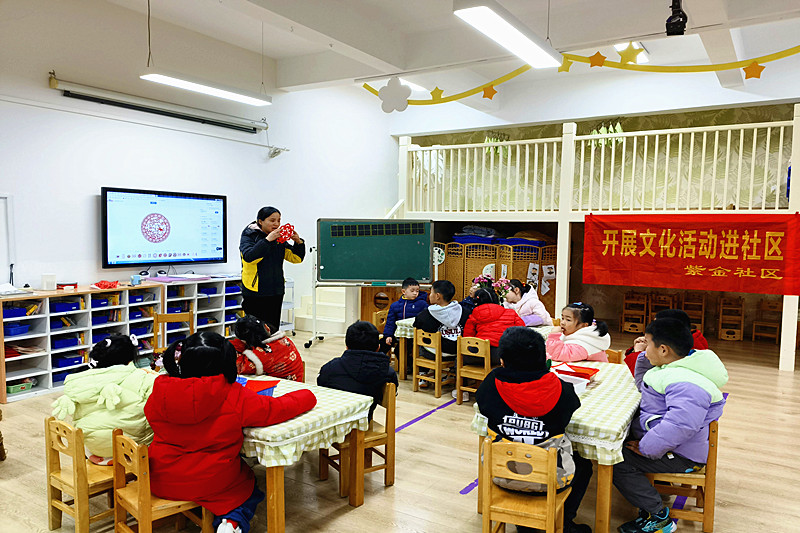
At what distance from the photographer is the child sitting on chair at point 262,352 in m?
3.34

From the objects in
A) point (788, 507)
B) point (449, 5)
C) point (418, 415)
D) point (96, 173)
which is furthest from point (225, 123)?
point (788, 507)

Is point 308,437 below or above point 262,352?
below

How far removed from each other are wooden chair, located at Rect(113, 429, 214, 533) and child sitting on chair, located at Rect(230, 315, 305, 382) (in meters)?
0.89

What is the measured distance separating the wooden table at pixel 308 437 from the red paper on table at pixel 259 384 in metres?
0.04

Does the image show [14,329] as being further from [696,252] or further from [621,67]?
[696,252]

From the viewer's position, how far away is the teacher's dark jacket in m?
4.23

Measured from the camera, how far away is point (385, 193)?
402 inches

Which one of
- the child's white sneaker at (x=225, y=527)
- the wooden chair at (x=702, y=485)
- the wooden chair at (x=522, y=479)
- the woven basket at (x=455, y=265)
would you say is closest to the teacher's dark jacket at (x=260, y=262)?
the child's white sneaker at (x=225, y=527)

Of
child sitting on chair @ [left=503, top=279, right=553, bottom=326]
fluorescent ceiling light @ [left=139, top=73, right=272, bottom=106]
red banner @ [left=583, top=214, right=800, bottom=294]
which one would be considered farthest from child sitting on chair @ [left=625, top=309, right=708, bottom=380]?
fluorescent ceiling light @ [left=139, top=73, right=272, bottom=106]

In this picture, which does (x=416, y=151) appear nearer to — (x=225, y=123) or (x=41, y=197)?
(x=225, y=123)

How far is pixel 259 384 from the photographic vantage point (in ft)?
10.1

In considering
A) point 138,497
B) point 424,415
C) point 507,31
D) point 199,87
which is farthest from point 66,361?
point 507,31

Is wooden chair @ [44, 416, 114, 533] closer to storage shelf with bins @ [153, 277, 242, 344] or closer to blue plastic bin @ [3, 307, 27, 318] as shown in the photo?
blue plastic bin @ [3, 307, 27, 318]

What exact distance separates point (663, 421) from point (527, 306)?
300 centimetres
